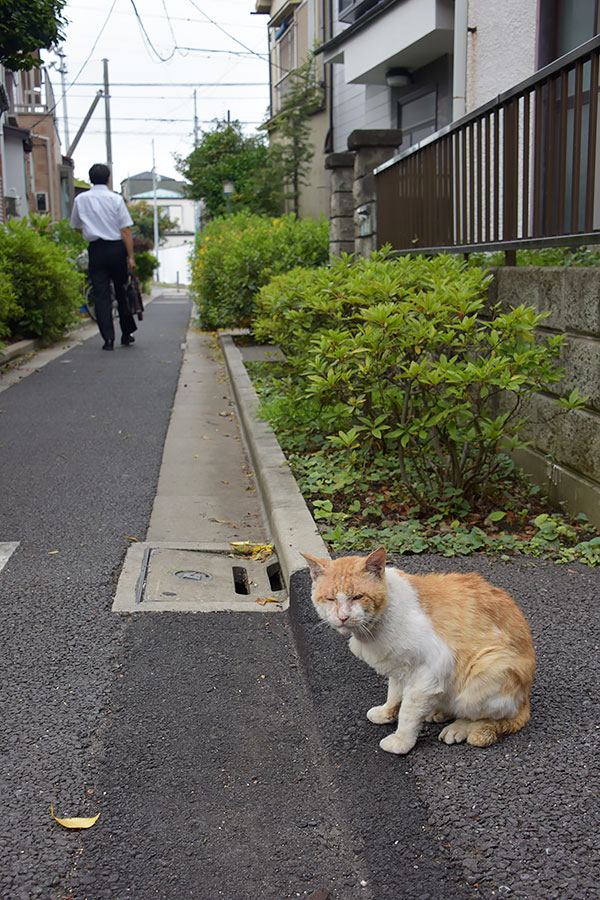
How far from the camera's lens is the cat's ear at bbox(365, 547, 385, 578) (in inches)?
96.7

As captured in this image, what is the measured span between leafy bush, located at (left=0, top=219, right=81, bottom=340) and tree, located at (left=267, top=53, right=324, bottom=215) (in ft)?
36.7

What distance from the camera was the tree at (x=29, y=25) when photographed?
32.3 feet

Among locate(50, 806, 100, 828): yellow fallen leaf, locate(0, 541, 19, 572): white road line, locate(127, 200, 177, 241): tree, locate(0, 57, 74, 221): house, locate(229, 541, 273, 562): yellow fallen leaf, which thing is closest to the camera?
locate(50, 806, 100, 828): yellow fallen leaf

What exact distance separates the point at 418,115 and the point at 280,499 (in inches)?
437

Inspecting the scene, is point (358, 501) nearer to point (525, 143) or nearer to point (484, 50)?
point (525, 143)

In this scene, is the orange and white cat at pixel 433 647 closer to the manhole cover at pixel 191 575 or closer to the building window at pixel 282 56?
the manhole cover at pixel 191 575

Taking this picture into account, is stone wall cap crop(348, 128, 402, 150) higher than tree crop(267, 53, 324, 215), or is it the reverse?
tree crop(267, 53, 324, 215)

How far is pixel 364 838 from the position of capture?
223cm

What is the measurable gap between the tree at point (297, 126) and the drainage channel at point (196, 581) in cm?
1878

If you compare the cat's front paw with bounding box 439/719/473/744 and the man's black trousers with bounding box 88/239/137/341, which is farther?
the man's black trousers with bounding box 88/239/137/341

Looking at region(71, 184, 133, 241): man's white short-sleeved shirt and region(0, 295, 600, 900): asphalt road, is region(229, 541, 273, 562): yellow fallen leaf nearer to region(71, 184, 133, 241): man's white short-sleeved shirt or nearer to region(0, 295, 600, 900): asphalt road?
region(0, 295, 600, 900): asphalt road

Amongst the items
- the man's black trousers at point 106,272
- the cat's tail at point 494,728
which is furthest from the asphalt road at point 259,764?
the man's black trousers at point 106,272

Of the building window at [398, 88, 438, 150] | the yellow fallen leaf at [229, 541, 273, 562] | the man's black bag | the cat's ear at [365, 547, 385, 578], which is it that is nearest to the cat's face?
the cat's ear at [365, 547, 385, 578]

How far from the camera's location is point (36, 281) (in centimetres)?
1178
